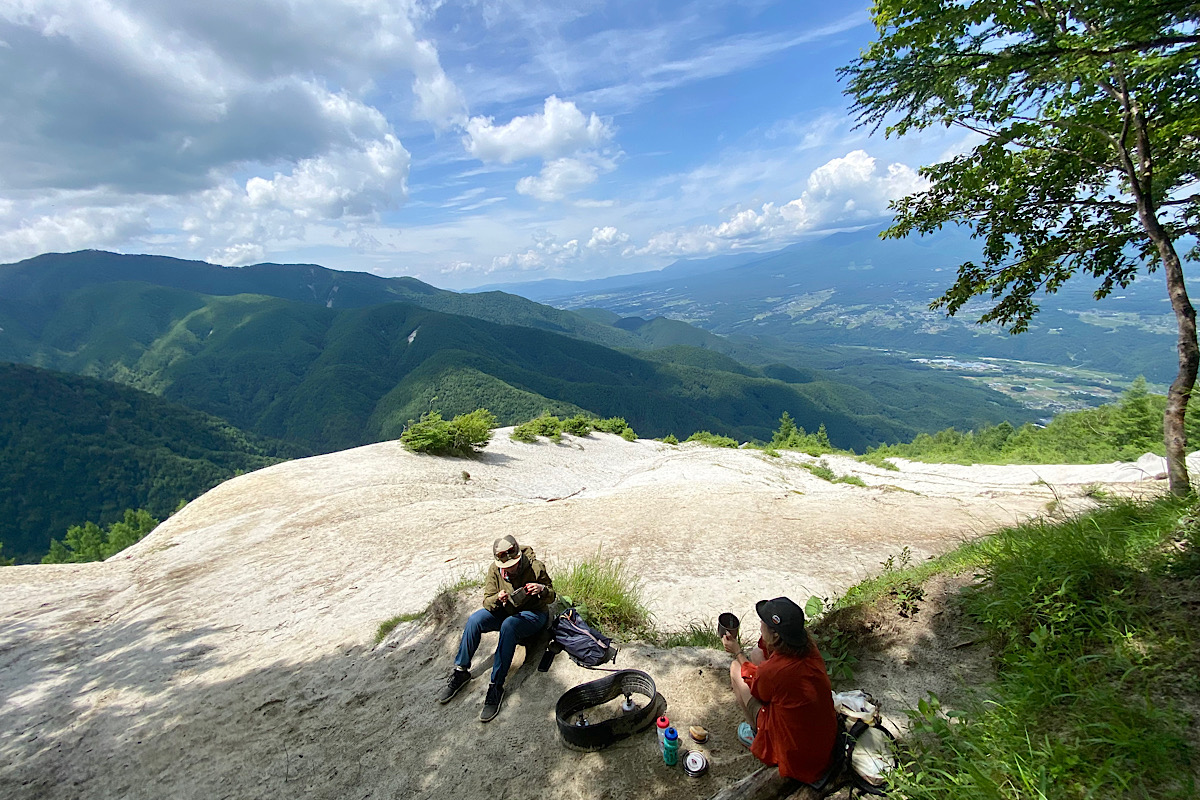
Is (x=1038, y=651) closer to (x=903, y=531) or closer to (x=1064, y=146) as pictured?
(x=1064, y=146)

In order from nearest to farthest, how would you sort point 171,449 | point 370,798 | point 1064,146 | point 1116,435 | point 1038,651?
point 1038,651, point 370,798, point 1064,146, point 1116,435, point 171,449

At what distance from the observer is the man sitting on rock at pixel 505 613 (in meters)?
5.19

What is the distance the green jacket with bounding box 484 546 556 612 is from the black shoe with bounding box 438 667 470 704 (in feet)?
2.38

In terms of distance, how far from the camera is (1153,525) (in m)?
4.63

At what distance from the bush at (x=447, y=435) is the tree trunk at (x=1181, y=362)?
2156 centimetres

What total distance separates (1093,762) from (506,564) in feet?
16.1

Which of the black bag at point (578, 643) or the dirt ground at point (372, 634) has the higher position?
the black bag at point (578, 643)

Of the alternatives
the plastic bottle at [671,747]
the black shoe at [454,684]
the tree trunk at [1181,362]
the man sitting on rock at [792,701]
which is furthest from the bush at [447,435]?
the tree trunk at [1181,362]

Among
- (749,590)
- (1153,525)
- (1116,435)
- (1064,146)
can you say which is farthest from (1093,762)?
(1116,435)

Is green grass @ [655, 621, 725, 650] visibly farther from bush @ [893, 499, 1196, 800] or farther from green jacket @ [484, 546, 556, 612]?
bush @ [893, 499, 1196, 800]

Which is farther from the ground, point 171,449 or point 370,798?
point 370,798

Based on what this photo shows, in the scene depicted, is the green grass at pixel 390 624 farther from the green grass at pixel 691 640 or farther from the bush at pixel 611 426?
the bush at pixel 611 426

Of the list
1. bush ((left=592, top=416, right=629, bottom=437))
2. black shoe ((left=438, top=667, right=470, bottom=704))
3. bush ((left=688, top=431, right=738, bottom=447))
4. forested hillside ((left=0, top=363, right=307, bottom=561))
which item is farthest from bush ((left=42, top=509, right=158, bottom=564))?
forested hillside ((left=0, top=363, right=307, bottom=561))

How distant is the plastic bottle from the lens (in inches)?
156
